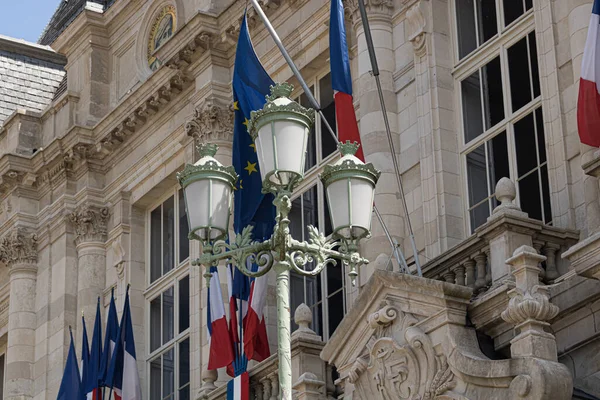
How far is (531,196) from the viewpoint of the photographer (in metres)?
21.0

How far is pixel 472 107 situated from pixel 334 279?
3.65 metres

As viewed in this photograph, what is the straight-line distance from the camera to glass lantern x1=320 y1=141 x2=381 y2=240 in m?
15.4

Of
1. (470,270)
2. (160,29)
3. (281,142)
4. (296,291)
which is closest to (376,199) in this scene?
(296,291)

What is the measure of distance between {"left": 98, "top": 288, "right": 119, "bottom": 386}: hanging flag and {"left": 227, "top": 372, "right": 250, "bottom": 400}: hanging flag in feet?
18.4

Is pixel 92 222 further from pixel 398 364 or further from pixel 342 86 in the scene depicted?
pixel 398 364

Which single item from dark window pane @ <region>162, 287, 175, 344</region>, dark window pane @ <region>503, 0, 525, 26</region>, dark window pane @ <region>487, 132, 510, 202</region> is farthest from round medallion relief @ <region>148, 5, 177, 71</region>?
dark window pane @ <region>487, 132, 510, 202</region>

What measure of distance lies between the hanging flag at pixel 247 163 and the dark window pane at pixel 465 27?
111 inches

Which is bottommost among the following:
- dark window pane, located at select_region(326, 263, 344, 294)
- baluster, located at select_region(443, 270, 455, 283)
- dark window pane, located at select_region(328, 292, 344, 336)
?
baluster, located at select_region(443, 270, 455, 283)

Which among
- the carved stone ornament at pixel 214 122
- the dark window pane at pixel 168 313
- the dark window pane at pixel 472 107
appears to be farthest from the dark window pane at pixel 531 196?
the dark window pane at pixel 168 313

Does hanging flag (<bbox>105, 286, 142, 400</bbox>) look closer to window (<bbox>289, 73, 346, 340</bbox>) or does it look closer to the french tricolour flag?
window (<bbox>289, 73, 346, 340</bbox>)

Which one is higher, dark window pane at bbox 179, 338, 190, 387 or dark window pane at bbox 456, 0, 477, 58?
dark window pane at bbox 456, 0, 477, 58

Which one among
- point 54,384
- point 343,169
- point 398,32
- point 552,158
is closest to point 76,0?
point 54,384

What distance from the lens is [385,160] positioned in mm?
23219

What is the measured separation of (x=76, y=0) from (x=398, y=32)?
17186mm
